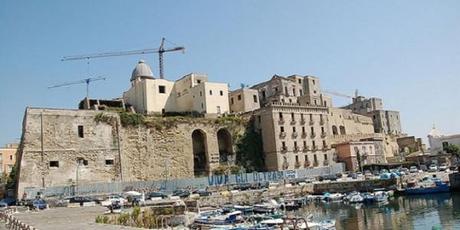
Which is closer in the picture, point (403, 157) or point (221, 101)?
point (221, 101)

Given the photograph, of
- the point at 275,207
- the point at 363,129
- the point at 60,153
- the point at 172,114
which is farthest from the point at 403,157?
the point at 60,153

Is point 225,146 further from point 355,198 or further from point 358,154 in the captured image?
point 355,198

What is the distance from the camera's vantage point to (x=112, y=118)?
50.0 metres

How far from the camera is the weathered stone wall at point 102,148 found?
145ft

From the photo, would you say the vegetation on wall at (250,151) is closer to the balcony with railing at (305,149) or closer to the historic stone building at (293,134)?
the historic stone building at (293,134)

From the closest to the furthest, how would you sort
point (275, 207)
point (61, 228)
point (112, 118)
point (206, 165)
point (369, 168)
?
1. point (61, 228)
2. point (275, 207)
3. point (112, 118)
4. point (206, 165)
5. point (369, 168)

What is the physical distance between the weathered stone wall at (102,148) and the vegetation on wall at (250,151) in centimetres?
333

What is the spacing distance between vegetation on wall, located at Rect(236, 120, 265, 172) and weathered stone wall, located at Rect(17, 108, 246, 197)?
10.9 ft

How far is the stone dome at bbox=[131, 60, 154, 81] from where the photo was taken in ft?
204

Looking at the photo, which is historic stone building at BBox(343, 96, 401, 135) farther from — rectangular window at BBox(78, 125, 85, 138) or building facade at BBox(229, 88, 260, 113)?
rectangular window at BBox(78, 125, 85, 138)

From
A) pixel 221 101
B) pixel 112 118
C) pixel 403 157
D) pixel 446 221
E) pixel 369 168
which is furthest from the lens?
pixel 403 157

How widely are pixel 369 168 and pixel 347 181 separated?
53.0 ft

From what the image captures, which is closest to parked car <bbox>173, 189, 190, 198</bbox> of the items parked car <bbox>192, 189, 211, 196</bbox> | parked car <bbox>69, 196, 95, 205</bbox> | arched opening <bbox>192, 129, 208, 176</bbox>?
parked car <bbox>192, 189, 211, 196</bbox>

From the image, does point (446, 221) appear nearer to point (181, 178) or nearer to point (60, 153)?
point (181, 178)
